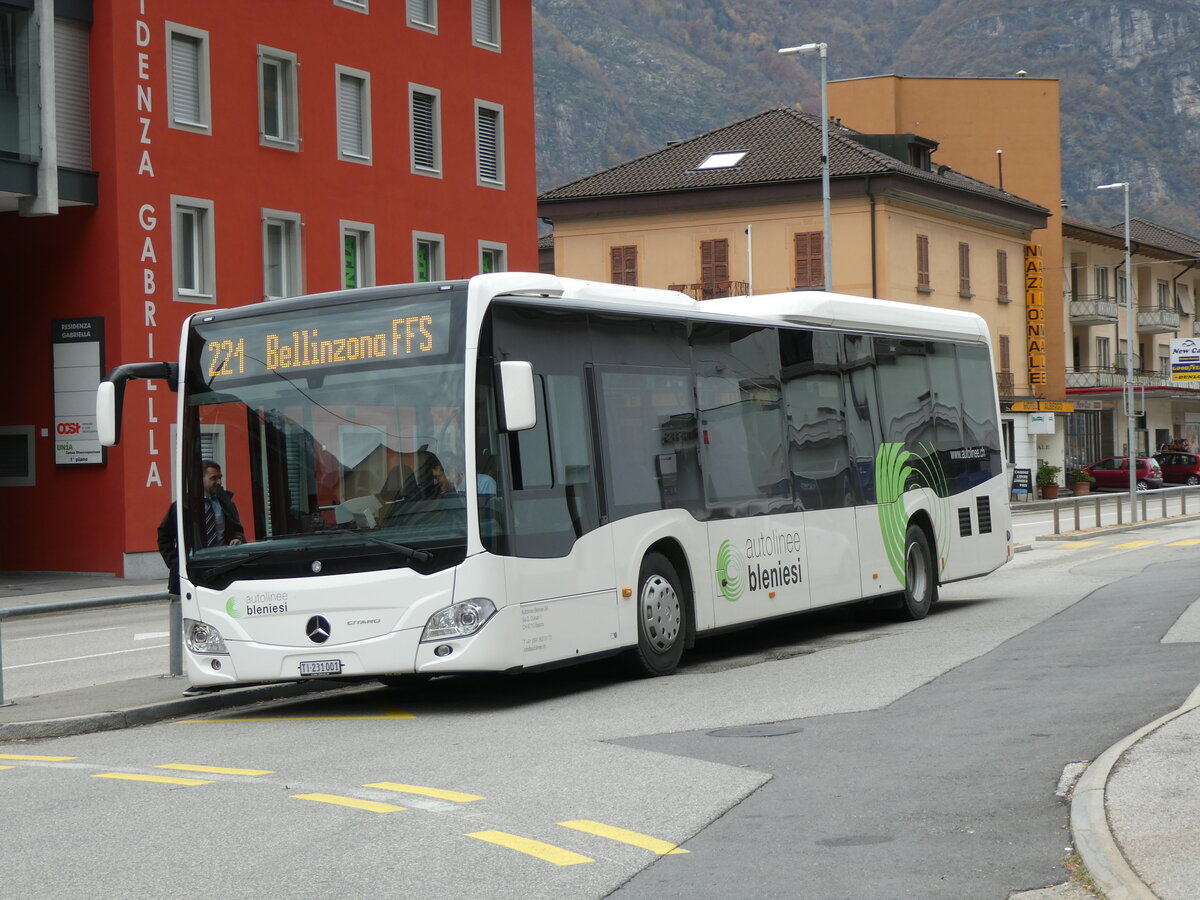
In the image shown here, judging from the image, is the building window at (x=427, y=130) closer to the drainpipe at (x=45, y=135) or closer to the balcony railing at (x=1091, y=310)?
the drainpipe at (x=45, y=135)

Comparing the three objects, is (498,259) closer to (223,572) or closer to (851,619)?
(851,619)

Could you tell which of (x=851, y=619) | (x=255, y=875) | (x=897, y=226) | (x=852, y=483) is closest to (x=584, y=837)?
(x=255, y=875)

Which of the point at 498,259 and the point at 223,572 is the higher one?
the point at 498,259

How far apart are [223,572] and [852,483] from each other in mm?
6764

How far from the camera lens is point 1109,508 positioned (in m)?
54.1

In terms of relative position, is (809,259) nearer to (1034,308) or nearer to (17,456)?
(1034,308)

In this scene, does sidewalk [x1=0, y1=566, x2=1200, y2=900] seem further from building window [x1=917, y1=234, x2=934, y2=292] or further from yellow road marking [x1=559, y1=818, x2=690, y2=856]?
building window [x1=917, y1=234, x2=934, y2=292]

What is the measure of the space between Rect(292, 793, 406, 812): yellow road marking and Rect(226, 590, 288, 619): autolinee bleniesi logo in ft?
10.6

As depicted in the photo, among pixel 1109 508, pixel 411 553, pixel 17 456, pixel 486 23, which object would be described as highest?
pixel 486 23

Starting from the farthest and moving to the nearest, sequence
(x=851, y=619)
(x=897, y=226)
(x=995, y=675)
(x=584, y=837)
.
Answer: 1. (x=897, y=226)
2. (x=851, y=619)
3. (x=995, y=675)
4. (x=584, y=837)

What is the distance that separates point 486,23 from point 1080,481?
117 ft

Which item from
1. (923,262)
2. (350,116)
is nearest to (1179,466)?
(923,262)

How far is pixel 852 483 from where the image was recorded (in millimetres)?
16609

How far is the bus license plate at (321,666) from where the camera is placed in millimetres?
11547
